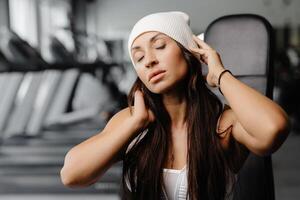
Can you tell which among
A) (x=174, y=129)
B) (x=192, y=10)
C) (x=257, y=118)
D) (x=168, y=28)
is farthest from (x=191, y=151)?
(x=192, y=10)

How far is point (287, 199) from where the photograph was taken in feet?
9.29

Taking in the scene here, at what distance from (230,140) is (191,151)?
11 centimetres

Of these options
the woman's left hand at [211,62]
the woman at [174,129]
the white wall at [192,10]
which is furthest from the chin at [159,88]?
the white wall at [192,10]

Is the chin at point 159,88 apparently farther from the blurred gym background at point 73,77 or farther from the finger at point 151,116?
the blurred gym background at point 73,77

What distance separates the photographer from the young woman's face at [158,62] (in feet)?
3.20

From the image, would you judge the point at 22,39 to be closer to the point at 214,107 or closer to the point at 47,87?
the point at 47,87

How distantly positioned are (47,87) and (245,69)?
2215 millimetres

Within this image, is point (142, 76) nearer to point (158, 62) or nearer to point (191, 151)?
point (158, 62)

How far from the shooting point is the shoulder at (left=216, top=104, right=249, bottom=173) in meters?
1.05

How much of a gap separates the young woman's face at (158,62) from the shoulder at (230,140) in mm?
160

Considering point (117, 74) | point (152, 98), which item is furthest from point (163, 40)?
point (117, 74)

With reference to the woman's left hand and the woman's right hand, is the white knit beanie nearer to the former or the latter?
the woman's left hand

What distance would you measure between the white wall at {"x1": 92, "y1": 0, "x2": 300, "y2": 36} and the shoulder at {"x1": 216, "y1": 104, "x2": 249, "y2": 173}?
74.5 inches

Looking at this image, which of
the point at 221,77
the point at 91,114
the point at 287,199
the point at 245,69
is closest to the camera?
the point at 221,77
